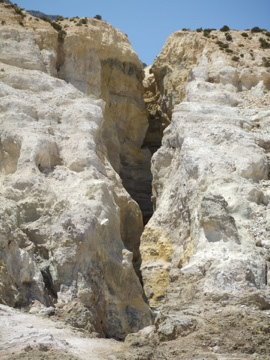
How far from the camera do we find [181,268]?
24.0 metres

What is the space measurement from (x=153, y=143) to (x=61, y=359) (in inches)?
1155

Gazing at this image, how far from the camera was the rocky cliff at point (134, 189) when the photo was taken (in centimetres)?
1900

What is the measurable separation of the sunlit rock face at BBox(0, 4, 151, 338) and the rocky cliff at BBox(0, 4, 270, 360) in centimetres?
6

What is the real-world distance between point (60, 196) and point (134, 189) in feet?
49.7

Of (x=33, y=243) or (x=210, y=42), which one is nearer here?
(x=33, y=243)

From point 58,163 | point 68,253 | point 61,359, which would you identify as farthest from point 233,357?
point 58,163

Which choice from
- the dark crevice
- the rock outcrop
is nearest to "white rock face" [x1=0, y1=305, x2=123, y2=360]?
the rock outcrop

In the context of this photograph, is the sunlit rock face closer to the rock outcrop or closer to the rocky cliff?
the rocky cliff

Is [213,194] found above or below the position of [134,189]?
below

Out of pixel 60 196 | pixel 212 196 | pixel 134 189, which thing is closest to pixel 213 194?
pixel 212 196

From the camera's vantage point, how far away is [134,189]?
128 feet

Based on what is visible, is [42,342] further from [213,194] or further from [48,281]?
[213,194]

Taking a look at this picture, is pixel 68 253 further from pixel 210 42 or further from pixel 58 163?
pixel 210 42

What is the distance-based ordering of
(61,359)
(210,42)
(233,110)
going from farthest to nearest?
(210,42), (233,110), (61,359)
